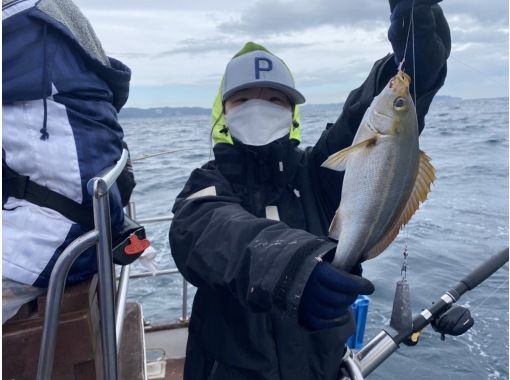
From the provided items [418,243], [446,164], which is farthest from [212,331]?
[446,164]

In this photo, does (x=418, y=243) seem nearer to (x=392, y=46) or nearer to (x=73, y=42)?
Result: (x=392, y=46)

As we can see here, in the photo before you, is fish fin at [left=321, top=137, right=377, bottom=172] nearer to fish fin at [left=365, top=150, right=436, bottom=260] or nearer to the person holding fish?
the person holding fish

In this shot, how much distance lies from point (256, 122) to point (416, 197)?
2.43 ft

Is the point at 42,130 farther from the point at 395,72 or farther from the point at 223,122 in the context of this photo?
the point at 395,72

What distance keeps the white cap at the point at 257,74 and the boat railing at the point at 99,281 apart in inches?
29.2

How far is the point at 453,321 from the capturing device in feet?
9.10

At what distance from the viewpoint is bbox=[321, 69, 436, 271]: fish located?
58.6 inches

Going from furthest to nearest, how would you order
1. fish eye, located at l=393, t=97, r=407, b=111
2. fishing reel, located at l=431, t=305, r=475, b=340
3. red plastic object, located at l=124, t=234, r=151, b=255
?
1. fishing reel, located at l=431, t=305, r=475, b=340
2. red plastic object, located at l=124, t=234, r=151, b=255
3. fish eye, located at l=393, t=97, r=407, b=111

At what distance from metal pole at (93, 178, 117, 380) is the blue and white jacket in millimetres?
241

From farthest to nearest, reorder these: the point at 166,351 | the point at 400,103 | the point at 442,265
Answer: the point at 442,265, the point at 166,351, the point at 400,103

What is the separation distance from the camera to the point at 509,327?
4.98 meters

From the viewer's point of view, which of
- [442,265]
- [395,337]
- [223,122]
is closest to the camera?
[223,122]

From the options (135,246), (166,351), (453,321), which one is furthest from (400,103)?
(166,351)

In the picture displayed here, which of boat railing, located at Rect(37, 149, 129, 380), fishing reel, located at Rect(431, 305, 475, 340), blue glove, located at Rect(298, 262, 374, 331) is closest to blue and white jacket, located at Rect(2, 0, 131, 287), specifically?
boat railing, located at Rect(37, 149, 129, 380)
